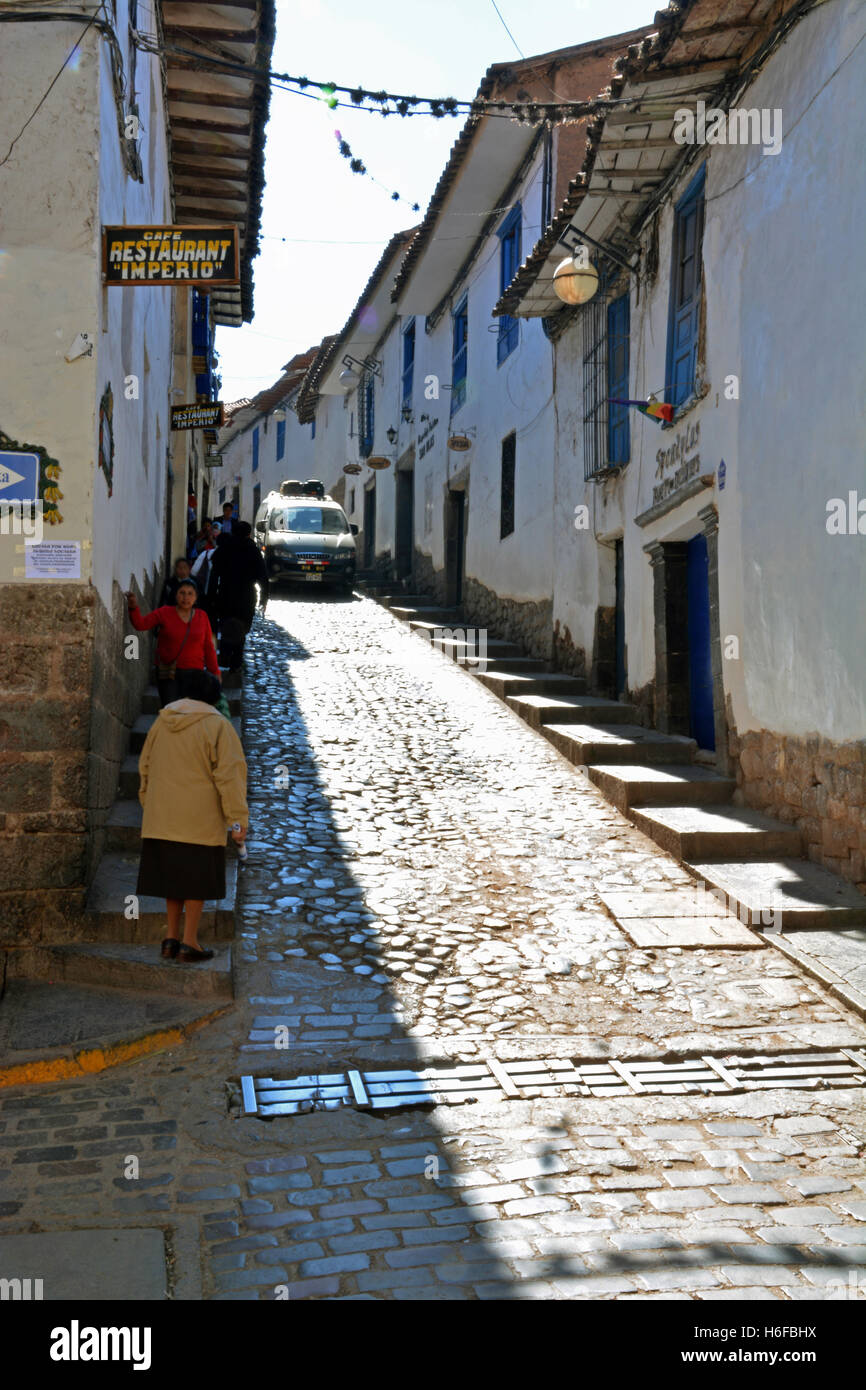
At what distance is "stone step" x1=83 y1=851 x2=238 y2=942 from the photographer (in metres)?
5.98

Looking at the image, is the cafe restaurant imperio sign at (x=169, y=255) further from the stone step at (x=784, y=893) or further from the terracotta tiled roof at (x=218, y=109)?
the stone step at (x=784, y=893)

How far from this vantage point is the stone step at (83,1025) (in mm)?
4863

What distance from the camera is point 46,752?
19.7 ft

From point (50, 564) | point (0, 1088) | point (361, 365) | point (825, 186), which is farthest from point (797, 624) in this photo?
point (361, 365)

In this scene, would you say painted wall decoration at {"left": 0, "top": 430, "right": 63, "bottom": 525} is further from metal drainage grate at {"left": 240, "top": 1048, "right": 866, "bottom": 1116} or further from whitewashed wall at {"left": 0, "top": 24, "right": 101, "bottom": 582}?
metal drainage grate at {"left": 240, "top": 1048, "right": 866, "bottom": 1116}

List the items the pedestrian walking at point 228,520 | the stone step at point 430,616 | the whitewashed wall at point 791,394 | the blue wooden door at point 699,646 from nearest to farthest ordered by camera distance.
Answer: the whitewashed wall at point 791,394 < the blue wooden door at point 699,646 < the pedestrian walking at point 228,520 < the stone step at point 430,616

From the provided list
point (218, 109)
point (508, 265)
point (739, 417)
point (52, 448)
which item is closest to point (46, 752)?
point (52, 448)

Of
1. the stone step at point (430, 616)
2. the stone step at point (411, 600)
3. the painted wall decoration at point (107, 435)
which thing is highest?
the painted wall decoration at point (107, 435)

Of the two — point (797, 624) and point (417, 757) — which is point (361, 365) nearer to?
point (417, 757)

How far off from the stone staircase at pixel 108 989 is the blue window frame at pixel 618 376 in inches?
278

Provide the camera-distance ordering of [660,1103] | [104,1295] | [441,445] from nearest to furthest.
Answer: [104,1295] < [660,1103] < [441,445]

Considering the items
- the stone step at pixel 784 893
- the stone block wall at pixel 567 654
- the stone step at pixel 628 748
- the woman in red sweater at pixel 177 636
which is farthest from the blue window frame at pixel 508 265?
the stone step at pixel 784 893

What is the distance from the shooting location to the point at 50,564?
6000 millimetres

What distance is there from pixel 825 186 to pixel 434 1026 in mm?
5512
